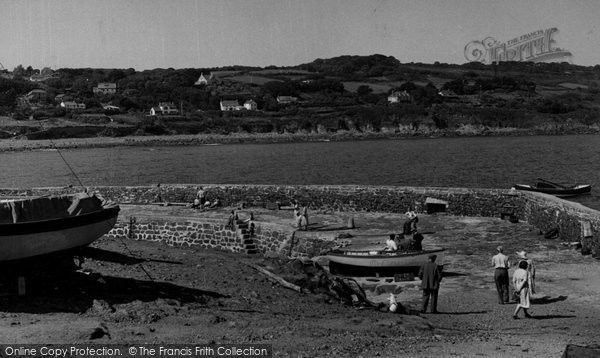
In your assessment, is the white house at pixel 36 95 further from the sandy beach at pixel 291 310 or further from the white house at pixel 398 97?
the sandy beach at pixel 291 310

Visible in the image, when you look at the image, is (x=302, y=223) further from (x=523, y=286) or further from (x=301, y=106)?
(x=301, y=106)

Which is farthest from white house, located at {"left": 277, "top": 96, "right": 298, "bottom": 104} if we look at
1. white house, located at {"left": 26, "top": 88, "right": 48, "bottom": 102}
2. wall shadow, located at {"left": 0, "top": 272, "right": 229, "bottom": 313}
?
wall shadow, located at {"left": 0, "top": 272, "right": 229, "bottom": 313}

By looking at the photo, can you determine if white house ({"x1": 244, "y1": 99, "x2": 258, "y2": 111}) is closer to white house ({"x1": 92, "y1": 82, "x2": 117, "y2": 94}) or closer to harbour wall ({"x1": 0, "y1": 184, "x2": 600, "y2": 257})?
white house ({"x1": 92, "y1": 82, "x2": 117, "y2": 94})

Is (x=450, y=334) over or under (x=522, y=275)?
under

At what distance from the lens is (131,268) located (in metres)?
16.2

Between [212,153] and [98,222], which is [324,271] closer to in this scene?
[98,222]

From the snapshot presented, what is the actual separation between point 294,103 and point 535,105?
5199 cm

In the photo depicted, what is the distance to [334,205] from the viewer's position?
25.8 m

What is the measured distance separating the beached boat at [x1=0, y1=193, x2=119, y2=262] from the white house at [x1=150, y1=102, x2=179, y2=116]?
125 metres

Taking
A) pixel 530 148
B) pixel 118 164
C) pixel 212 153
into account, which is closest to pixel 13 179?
pixel 118 164

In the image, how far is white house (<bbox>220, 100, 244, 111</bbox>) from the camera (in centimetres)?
14001

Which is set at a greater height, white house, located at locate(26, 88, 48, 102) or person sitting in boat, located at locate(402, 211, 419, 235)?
white house, located at locate(26, 88, 48, 102)

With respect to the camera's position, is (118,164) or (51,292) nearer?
(51,292)

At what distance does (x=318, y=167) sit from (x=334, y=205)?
41482 mm
